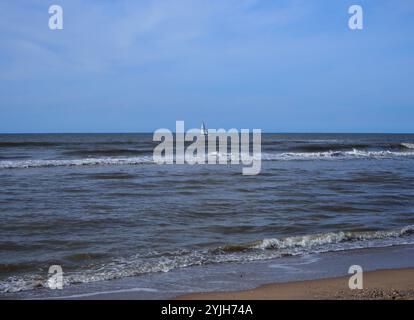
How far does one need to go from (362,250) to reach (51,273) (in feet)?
16.4

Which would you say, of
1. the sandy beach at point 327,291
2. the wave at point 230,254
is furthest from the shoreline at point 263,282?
the wave at point 230,254

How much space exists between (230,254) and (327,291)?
2.36m

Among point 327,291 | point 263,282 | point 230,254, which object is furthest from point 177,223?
point 327,291

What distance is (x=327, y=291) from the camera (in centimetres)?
546

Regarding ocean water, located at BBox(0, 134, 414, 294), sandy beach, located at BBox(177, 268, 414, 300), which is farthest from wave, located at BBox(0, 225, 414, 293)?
sandy beach, located at BBox(177, 268, 414, 300)

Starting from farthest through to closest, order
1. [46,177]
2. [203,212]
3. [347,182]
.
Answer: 1. [46,177]
2. [347,182]
3. [203,212]

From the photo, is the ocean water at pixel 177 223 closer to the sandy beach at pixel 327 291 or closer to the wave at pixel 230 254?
the wave at pixel 230 254

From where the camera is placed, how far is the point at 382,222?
10055mm

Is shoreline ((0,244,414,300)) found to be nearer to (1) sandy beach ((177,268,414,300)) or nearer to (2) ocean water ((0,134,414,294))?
(1) sandy beach ((177,268,414,300))

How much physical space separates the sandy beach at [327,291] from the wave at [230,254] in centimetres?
142

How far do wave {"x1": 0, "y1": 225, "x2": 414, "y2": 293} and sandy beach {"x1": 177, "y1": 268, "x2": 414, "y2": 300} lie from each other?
1419 millimetres

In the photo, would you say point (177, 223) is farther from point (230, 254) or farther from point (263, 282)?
point (263, 282)
